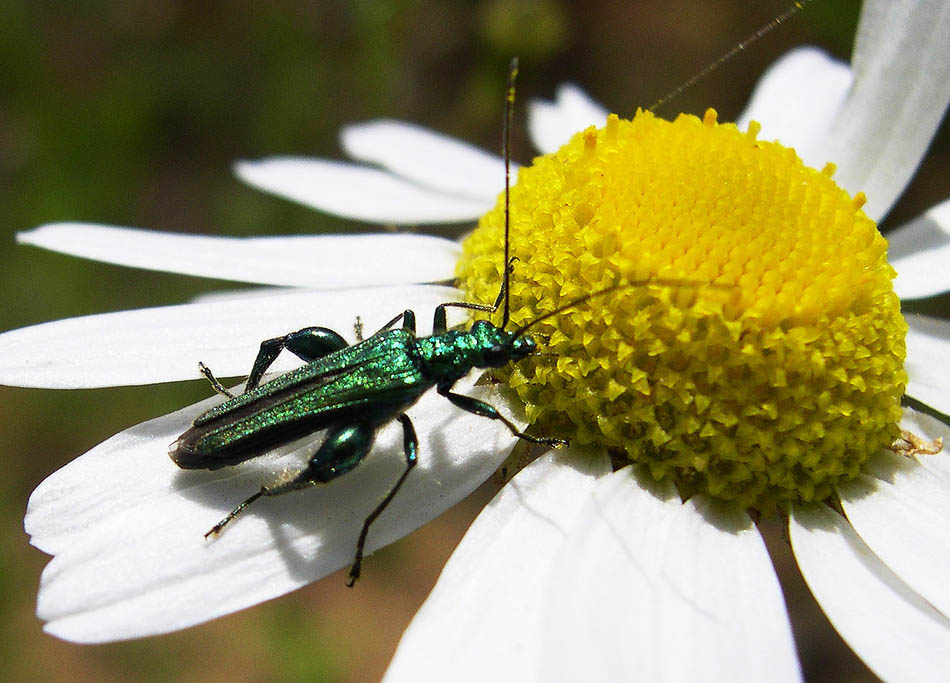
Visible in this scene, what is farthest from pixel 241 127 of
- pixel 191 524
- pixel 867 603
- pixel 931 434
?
pixel 867 603

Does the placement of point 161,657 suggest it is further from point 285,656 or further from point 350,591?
point 350,591

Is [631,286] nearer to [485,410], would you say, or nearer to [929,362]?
[485,410]

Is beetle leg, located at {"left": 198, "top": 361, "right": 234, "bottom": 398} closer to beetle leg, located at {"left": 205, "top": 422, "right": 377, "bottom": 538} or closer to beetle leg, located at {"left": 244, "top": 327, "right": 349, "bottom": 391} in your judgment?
beetle leg, located at {"left": 244, "top": 327, "right": 349, "bottom": 391}

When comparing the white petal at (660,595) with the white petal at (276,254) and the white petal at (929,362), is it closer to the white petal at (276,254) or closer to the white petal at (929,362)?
the white petal at (929,362)

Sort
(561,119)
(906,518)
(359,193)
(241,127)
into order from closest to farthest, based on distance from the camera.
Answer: (906,518) < (359,193) < (561,119) < (241,127)

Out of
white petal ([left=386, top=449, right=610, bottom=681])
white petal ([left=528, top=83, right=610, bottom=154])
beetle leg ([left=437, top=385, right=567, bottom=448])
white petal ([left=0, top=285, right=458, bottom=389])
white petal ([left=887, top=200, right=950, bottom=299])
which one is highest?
white petal ([left=528, top=83, right=610, bottom=154])

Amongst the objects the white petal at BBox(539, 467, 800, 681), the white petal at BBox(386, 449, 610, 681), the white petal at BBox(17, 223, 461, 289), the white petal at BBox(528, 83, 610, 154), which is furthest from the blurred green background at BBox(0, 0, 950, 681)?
the white petal at BBox(539, 467, 800, 681)

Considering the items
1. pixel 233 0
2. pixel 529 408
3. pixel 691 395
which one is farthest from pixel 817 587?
pixel 233 0
